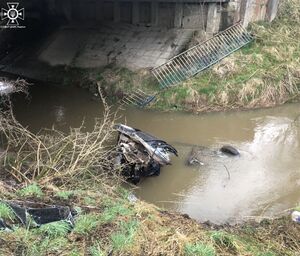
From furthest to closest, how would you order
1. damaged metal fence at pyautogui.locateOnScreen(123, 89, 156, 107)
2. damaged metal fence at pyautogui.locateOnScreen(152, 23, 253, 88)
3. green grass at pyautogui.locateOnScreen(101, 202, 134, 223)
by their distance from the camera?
1. damaged metal fence at pyautogui.locateOnScreen(152, 23, 253, 88)
2. damaged metal fence at pyautogui.locateOnScreen(123, 89, 156, 107)
3. green grass at pyautogui.locateOnScreen(101, 202, 134, 223)

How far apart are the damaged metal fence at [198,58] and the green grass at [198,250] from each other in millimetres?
10710

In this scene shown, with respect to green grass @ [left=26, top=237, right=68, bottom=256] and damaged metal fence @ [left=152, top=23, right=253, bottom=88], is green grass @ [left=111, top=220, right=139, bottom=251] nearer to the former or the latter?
green grass @ [left=26, top=237, right=68, bottom=256]

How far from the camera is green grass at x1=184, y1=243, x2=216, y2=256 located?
6.61 meters

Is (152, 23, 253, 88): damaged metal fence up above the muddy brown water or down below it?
above

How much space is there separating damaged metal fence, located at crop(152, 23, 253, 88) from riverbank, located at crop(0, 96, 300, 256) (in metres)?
7.41

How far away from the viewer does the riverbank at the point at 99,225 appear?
21.1ft

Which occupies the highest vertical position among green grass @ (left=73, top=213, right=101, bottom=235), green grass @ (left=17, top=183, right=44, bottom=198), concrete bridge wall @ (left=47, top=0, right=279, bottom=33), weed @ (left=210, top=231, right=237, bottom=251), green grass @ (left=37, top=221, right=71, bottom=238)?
concrete bridge wall @ (left=47, top=0, right=279, bottom=33)

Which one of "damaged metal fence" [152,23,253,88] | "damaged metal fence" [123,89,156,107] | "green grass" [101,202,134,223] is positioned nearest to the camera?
"green grass" [101,202,134,223]

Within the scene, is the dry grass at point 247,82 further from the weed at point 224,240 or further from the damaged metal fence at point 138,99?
the weed at point 224,240

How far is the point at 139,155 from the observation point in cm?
1118

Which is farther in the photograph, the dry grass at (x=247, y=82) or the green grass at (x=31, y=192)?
the dry grass at (x=247, y=82)

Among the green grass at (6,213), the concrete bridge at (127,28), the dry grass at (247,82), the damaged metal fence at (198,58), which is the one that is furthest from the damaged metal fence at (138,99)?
the green grass at (6,213)

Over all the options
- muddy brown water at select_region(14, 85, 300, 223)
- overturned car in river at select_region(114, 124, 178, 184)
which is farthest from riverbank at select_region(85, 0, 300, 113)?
overturned car in river at select_region(114, 124, 178, 184)

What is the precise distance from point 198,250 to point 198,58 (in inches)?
470
